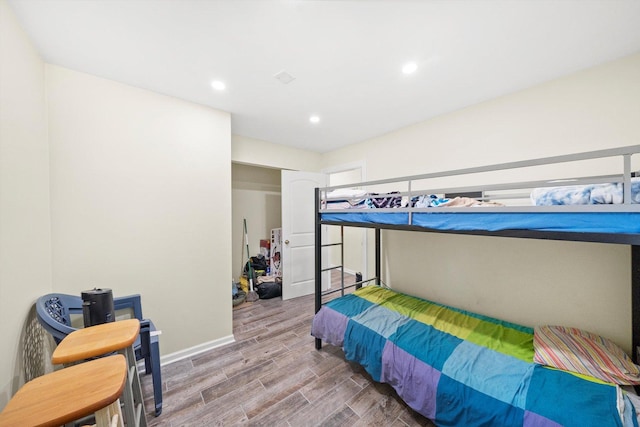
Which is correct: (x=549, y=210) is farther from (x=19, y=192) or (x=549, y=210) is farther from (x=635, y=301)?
(x=19, y=192)

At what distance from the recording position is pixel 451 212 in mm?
1346

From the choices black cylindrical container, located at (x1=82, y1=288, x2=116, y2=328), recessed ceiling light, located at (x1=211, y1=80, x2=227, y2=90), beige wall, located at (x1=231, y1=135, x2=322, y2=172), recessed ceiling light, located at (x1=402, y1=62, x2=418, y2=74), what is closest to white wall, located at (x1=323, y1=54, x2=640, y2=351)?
recessed ceiling light, located at (x1=402, y1=62, x2=418, y2=74)

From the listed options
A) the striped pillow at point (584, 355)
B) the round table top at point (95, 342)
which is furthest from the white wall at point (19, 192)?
the striped pillow at point (584, 355)

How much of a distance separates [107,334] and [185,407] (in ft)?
2.88

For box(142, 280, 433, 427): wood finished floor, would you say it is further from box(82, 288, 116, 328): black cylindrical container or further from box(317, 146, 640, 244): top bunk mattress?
box(317, 146, 640, 244): top bunk mattress

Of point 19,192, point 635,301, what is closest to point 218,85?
point 19,192

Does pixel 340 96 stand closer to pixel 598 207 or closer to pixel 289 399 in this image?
pixel 598 207

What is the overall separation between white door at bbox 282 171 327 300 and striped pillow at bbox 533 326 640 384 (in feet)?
8.64

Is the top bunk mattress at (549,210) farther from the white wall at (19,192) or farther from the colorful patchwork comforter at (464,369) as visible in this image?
the white wall at (19,192)

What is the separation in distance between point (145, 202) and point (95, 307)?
845 millimetres

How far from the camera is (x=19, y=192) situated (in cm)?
120

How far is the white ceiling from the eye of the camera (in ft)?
3.72

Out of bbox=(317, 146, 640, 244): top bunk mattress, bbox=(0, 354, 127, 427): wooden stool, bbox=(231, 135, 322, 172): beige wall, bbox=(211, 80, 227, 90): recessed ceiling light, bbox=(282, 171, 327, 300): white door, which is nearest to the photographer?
bbox=(0, 354, 127, 427): wooden stool

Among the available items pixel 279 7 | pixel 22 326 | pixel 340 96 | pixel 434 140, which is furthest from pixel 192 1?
pixel 434 140
